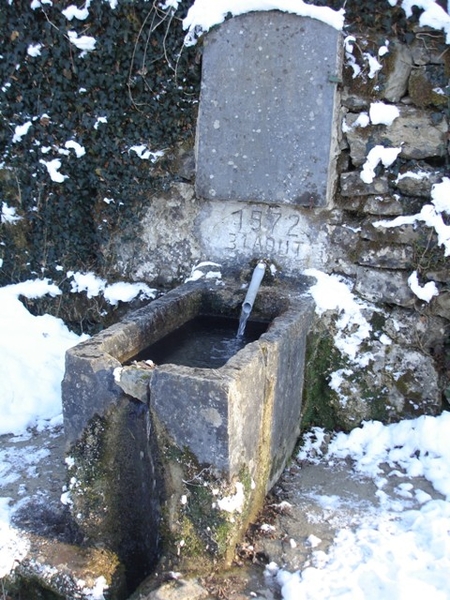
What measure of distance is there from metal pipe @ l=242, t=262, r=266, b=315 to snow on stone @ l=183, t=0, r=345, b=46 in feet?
4.68

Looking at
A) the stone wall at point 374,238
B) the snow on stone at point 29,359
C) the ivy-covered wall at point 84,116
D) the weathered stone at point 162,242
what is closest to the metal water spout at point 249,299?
the stone wall at point 374,238

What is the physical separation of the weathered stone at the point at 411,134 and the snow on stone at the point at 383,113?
31 millimetres

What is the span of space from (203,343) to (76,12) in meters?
2.20

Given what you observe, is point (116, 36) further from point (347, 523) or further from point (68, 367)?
point (347, 523)

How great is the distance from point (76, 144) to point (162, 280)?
1058mm

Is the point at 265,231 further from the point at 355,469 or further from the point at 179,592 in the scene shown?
the point at 179,592

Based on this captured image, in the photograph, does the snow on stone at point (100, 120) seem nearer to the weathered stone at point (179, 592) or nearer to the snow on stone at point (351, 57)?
the snow on stone at point (351, 57)

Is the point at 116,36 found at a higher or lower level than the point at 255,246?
higher

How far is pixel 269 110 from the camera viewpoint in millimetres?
3635

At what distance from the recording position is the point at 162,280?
4184 mm

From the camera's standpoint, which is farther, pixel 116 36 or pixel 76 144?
pixel 76 144

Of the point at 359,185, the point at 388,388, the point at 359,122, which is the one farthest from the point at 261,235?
the point at 388,388

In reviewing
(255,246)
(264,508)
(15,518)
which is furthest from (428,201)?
(15,518)

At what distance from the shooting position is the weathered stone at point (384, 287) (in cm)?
361
